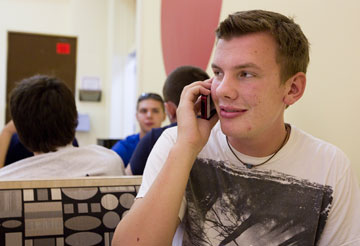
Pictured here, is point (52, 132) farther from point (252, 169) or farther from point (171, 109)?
point (252, 169)

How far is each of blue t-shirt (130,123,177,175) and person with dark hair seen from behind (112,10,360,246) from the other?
674 millimetres

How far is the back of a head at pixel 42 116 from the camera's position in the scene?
1.54m

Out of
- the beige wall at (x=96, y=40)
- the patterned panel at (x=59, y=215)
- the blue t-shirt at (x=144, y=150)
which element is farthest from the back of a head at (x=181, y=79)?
the beige wall at (x=96, y=40)

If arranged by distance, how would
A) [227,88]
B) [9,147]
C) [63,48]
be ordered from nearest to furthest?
[227,88]
[9,147]
[63,48]

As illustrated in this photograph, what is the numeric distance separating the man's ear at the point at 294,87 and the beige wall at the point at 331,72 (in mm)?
264

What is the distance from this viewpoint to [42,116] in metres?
1.54

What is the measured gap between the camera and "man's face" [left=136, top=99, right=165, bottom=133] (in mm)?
2777

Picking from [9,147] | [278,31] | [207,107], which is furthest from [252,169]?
[9,147]

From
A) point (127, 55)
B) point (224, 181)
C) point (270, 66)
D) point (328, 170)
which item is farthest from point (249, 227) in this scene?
point (127, 55)

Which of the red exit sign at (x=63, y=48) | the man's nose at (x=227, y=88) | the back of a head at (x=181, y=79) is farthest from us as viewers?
the red exit sign at (x=63, y=48)

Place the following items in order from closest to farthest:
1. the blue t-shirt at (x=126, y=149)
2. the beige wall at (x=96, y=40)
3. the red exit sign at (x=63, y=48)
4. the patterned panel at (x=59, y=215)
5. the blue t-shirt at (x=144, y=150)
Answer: the patterned panel at (x=59, y=215)
the blue t-shirt at (x=144, y=150)
the blue t-shirt at (x=126, y=149)
the red exit sign at (x=63, y=48)
the beige wall at (x=96, y=40)

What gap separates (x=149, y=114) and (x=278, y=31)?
6.01ft

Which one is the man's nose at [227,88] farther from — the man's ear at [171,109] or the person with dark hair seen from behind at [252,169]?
the man's ear at [171,109]

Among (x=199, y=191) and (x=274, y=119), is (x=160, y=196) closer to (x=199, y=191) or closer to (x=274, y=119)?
(x=199, y=191)
